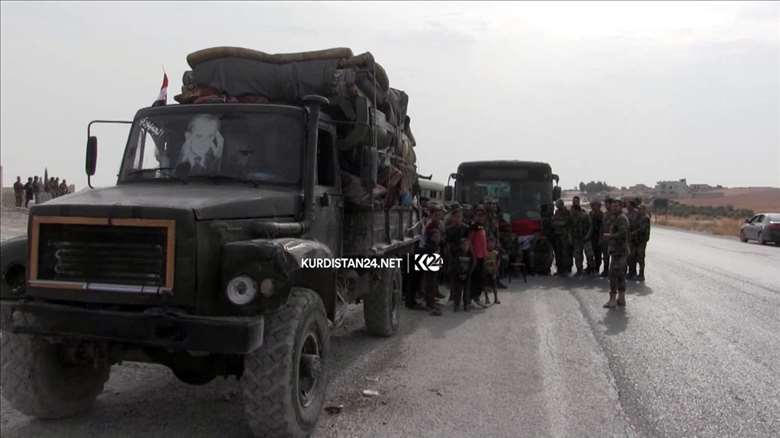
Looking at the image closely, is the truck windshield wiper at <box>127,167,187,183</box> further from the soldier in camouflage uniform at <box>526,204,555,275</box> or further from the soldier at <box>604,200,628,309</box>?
the soldier in camouflage uniform at <box>526,204,555,275</box>

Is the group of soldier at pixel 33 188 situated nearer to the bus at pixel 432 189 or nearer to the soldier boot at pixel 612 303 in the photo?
the bus at pixel 432 189

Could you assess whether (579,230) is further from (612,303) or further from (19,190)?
(19,190)

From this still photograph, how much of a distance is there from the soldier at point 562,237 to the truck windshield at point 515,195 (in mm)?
465

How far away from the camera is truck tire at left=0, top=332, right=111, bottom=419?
480 centimetres

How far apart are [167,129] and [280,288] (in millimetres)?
2265

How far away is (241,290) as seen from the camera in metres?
4.34

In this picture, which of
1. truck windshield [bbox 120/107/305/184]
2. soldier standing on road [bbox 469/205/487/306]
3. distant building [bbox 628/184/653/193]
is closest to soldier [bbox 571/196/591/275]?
soldier standing on road [bbox 469/205/487/306]

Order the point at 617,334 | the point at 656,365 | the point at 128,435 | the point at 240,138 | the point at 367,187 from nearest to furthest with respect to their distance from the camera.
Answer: the point at 128,435
the point at 240,138
the point at 367,187
the point at 656,365
the point at 617,334

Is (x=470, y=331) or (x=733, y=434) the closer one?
(x=733, y=434)

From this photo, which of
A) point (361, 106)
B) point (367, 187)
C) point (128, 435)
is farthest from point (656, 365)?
point (128, 435)

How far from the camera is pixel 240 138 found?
566 cm

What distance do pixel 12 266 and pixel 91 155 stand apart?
2045 mm

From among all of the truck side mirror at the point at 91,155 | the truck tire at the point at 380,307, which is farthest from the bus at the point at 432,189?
the truck side mirror at the point at 91,155

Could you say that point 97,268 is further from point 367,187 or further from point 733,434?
point 733,434
